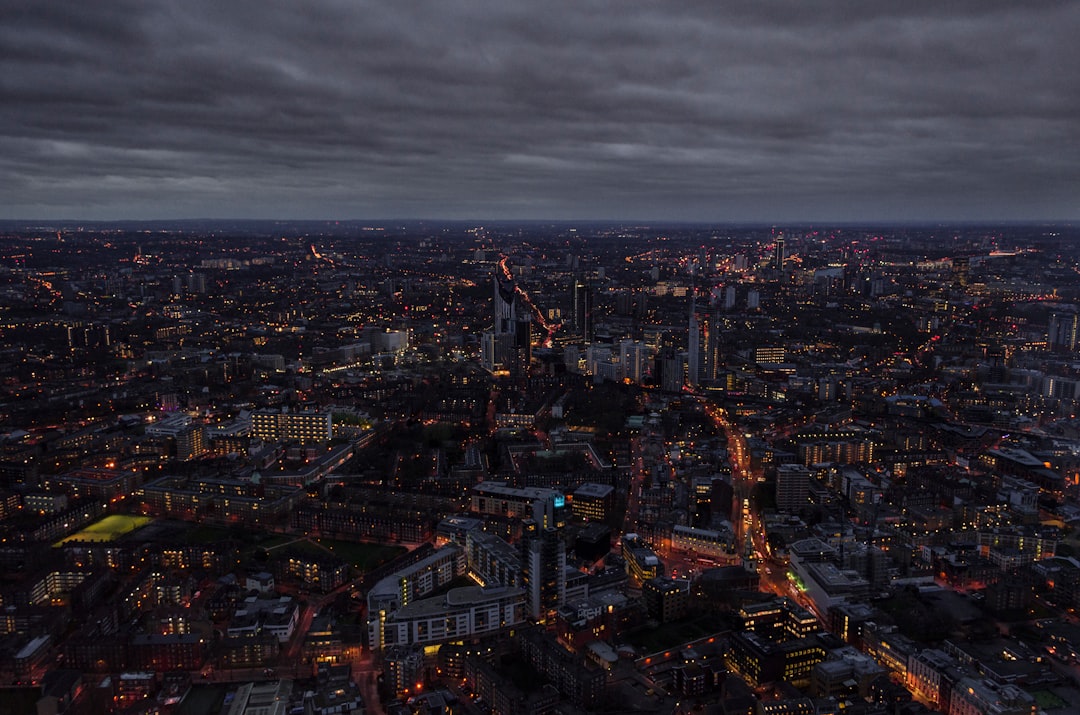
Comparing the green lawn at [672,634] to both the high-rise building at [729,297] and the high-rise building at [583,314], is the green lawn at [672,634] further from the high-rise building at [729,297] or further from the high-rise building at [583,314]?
the high-rise building at [729,297]

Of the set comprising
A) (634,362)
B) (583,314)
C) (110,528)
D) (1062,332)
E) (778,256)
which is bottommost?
(110,528)

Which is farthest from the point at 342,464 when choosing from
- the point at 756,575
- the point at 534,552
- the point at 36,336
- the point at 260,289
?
the point at 260,289

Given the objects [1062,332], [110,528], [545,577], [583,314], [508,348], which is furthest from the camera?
[583,314]

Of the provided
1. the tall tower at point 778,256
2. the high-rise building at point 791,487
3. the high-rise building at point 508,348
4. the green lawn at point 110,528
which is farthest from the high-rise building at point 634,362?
the tall tower at point 778,256

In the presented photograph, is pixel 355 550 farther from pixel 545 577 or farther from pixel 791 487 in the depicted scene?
pixel 791 487

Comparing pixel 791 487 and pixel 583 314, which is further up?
pixel 583 314

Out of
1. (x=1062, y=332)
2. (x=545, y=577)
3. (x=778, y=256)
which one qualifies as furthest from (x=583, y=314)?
(x=545, y=577)

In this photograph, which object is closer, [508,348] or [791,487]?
[791,487]
